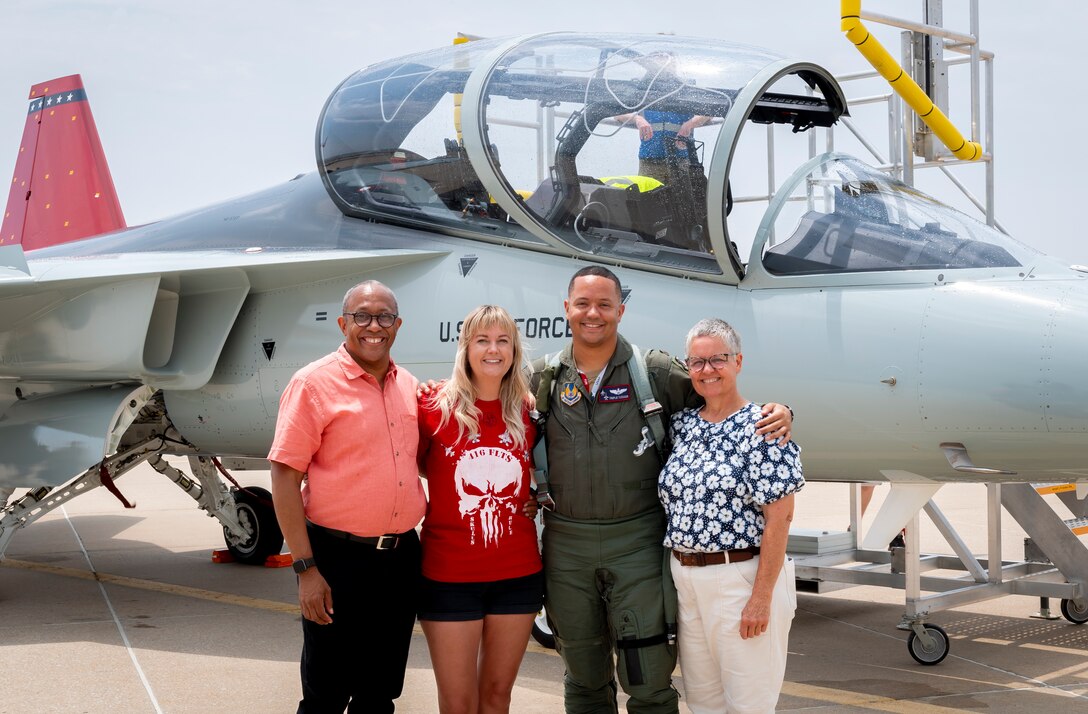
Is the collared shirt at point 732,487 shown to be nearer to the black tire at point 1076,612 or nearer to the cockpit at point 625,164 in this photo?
the cockpit at point 625,164

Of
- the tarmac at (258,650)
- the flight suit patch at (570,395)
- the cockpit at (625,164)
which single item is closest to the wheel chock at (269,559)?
the tarmac at (258,650)

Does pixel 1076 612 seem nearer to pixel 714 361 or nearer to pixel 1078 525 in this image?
pixel 1078 525

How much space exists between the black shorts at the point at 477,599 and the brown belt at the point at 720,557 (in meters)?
0.51

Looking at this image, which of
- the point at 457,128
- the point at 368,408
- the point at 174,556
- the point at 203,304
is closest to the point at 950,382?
the point at 368,408

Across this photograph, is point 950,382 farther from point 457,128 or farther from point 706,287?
point 457,128

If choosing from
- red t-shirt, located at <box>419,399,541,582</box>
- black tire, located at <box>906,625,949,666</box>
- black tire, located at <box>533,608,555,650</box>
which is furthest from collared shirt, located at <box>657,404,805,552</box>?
black tire, located at <box>906,625,949,666</box>

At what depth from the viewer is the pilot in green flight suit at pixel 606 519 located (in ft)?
11.1

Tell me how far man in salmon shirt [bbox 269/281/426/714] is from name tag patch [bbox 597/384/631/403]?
1.96 ft

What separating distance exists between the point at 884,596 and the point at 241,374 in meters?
4.36

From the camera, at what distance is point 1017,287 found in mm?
4309

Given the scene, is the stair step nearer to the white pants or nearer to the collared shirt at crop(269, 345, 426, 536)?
the white pants

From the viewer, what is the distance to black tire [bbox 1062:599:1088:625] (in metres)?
6.45

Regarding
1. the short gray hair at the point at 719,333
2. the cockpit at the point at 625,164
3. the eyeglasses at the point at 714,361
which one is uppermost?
the cockpit at the point at 625,164

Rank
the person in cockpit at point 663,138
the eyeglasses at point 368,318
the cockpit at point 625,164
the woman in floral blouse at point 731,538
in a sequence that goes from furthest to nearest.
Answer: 1. the person in cockpit at point 663,138
2. the cockpit at point 625,164
3. the eyeglasses at point 368,318
4. the woman in floral blouse at point 731,538
